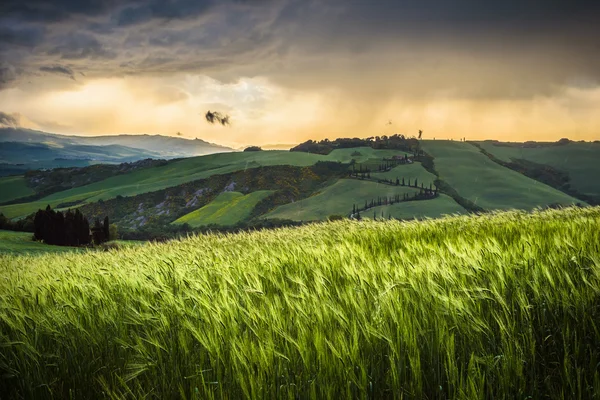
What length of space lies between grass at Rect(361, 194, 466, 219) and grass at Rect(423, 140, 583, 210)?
1968cm

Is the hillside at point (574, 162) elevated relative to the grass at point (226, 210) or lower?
elevated

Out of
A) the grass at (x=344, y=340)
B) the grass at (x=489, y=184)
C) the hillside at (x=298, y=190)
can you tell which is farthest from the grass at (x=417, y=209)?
the grass at (x=344, y=340)

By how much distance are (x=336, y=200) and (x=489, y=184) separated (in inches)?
2013

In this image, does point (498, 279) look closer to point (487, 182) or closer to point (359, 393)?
point (359, 393)

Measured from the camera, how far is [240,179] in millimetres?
158875

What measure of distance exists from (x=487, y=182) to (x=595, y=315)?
139 meters

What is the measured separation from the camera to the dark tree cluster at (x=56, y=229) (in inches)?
1560

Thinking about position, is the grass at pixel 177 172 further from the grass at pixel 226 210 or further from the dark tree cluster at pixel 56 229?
the dark tree cluster at pixel 56 229

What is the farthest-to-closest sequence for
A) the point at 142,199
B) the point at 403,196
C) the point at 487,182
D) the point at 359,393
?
1. the point at 142,199
2. the point at 487,182
3. the point at 403,196
4. the point at 359,393

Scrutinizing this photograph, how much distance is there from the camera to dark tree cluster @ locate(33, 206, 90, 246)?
3962 cm

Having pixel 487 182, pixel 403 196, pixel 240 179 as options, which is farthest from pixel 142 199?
pixel 487 182

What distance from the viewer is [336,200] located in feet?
373

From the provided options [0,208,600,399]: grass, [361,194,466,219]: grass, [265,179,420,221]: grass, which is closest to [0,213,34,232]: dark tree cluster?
[0,208,600,399]: grass

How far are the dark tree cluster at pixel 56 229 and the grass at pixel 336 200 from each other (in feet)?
210
